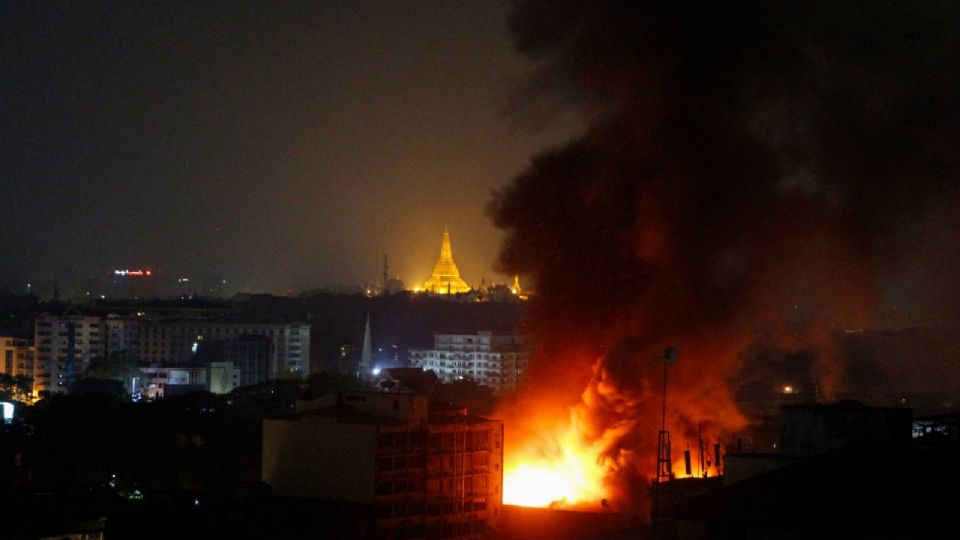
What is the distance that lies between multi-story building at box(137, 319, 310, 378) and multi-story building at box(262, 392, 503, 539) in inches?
2694

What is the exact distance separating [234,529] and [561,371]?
25.6 feet

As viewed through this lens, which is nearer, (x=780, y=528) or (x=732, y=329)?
(x=780, y=528)

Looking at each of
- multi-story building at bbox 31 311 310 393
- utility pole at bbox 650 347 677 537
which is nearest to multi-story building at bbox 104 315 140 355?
multi-story building at bbox 31 311 310 393

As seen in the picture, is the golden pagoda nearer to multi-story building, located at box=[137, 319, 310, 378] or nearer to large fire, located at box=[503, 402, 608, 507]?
multi-story building, located at box=[137, 319, 310, 378]

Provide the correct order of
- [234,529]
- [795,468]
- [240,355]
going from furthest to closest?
1. [240,355]
2. [234,529]
3. [795,468]

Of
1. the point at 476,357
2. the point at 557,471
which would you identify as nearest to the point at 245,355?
the point at 476,357

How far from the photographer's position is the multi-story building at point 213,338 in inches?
3733

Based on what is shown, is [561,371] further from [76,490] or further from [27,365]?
[27,365]

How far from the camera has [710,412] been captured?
27812 mm

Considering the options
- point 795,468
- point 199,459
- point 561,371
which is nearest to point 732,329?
point 561,371

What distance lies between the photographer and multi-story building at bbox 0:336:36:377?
90.0 m

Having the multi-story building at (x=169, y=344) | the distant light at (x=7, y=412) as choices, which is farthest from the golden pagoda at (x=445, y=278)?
the distant light at (x=7, y=412)

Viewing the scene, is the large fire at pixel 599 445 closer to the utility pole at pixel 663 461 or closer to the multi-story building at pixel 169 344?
the utility pole at pixel 663 461

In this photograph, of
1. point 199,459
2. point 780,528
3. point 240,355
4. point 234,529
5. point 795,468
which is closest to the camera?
point 780,528
